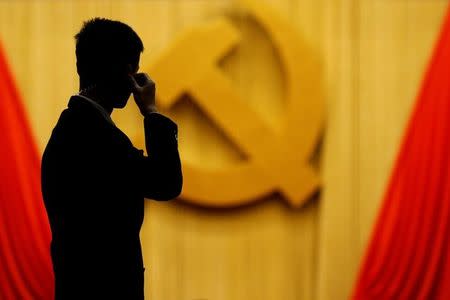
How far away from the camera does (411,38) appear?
291 centimetres

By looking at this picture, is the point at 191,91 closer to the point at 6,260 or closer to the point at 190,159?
the point at 190,159

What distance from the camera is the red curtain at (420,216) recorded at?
109 inches

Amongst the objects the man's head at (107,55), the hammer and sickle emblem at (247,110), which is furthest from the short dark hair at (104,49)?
the hammer and sickle emblem at (247,110)

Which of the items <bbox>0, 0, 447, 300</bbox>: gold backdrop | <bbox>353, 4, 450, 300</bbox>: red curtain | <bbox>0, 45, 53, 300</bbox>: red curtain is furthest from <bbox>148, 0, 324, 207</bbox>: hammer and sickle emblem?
<bbox>0, 45, 53, 300</bbox>: red curtain

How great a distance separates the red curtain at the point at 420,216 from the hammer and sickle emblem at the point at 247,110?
1.12 feet

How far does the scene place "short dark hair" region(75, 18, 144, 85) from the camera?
1129mm

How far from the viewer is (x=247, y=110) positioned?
2.82m

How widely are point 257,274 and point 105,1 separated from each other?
123 centimetres

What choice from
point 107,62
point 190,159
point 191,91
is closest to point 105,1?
point 191,91

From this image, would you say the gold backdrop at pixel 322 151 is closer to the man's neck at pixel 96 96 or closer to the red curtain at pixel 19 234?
the red curtain at pixel 19 234

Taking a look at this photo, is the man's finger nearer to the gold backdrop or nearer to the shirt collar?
the shirt collar

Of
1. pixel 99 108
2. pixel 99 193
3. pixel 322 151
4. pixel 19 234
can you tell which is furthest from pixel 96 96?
pixel 322 151

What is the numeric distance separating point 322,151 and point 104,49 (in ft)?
6.14

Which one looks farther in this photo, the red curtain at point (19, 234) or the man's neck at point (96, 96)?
the red curtain at point (19, 234)
